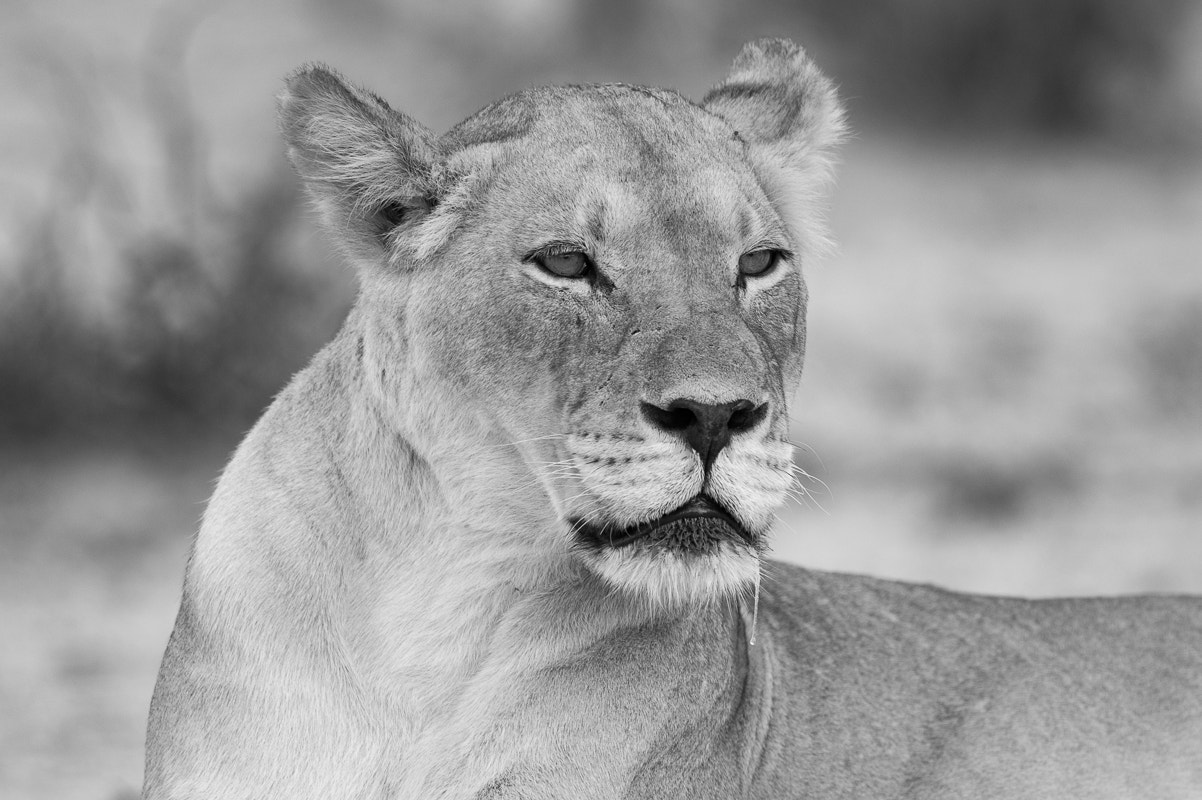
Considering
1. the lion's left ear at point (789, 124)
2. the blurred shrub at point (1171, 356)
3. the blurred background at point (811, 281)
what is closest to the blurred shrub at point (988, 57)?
the blurred background at point (811, 281)

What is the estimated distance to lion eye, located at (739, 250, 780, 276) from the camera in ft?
10.9

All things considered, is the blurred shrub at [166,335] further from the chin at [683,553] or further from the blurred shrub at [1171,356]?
the chin at [683,553]

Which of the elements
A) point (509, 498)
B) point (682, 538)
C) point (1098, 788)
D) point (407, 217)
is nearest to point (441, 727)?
point (509, 498)

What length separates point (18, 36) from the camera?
10445 millimetres

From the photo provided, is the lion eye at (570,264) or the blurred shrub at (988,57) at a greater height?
the blurred shrub at (988,57)

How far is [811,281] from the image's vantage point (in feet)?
32.1

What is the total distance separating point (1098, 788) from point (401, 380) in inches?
77.4

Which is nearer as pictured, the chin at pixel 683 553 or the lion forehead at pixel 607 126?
the chin at pixel 683 553

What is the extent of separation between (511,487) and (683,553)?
1.51 feet

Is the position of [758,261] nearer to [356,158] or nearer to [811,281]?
[356,158]

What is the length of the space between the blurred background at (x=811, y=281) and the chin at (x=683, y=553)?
152 centimetres

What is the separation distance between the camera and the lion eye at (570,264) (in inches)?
125

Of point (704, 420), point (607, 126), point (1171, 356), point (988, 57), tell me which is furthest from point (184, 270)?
point (988, 57)

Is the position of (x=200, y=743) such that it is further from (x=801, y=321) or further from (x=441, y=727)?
(x=801, y=321)
